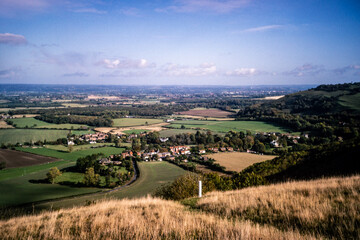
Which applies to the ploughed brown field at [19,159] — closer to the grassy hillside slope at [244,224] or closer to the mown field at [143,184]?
the mown field at [143,184]

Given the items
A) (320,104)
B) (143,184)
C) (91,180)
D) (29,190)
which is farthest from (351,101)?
(29,190)

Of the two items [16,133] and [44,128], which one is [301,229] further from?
[44,128]

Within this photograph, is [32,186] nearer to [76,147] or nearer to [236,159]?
[76,147]

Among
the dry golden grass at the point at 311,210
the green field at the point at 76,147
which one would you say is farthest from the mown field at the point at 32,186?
the dry golden grass at the point at 311,210

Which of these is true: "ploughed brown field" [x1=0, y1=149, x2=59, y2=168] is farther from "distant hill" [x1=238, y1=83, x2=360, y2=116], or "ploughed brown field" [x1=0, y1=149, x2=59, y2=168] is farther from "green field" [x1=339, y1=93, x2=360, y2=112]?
"green field" [x1=339, y1=93, x2=360, y2=112]

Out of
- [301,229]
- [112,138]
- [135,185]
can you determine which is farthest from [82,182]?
[301,229]

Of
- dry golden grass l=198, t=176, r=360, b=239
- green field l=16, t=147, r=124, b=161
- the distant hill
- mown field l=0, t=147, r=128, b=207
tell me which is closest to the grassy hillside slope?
dry golden grass l=198, t=176, r=360, b=239
